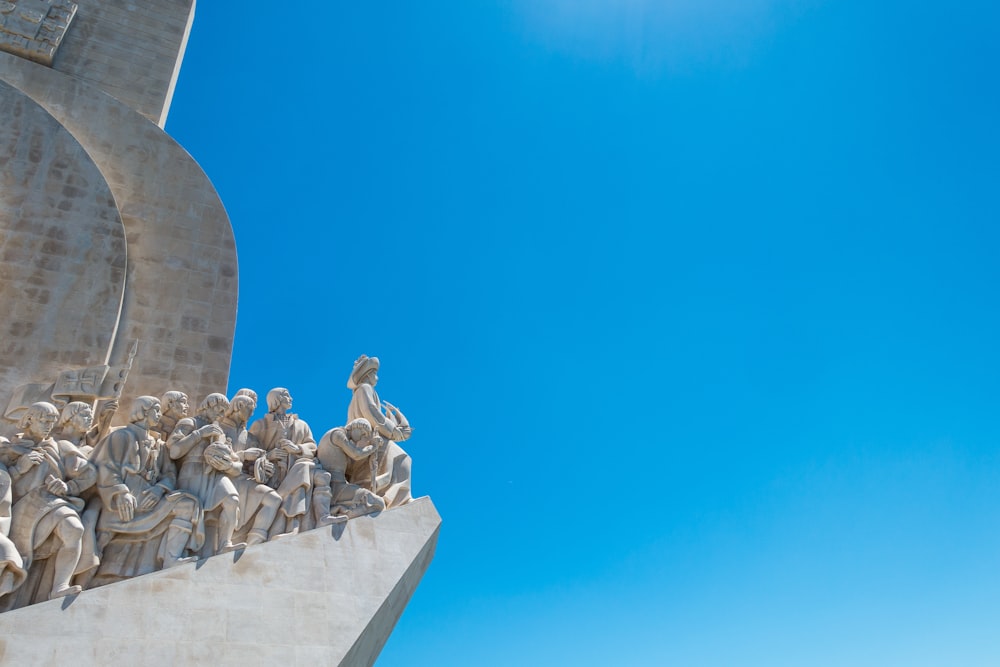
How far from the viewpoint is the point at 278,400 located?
28.8ft

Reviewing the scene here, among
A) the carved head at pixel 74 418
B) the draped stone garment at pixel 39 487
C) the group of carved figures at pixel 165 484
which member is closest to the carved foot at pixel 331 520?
the group of carved figures at pixel 165 484

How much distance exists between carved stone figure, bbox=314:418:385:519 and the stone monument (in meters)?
0.02

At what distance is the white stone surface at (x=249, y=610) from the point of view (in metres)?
6.28

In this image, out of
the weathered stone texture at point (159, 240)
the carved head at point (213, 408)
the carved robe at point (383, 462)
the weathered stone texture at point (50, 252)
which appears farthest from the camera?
the weathered stone texture at point (159, 240)

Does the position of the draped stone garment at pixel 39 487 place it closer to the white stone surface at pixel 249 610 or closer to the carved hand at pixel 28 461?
the carved hand at pixel 28 461

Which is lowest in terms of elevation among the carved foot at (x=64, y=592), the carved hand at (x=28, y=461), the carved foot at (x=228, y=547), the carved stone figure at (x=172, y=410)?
the carved foot at (x=64, y=592)

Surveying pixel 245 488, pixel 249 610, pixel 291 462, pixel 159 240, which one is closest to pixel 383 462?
pixel 291 462

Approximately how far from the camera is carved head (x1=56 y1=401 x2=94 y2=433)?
7.70 metres

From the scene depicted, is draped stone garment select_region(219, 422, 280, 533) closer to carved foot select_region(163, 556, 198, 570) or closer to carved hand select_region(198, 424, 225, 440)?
carved hand select_region(198, 424, 225, 440)

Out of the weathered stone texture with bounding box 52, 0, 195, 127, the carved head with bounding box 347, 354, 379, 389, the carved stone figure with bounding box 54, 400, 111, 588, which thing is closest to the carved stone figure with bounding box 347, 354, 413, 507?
the carved head with bounding box 347, 354, 379, 389

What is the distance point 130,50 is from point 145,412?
6879 mm

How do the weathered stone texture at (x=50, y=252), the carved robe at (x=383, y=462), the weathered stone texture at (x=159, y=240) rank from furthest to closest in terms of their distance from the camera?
the weathered stone texture at (x=159, y=240) → the weathered stone texture at (x=50, y=252) → the carved robe at (x=383, y=462)

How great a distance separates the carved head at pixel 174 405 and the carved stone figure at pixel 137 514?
0.55 meters

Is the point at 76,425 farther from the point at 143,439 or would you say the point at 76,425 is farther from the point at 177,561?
the point at 177,561
